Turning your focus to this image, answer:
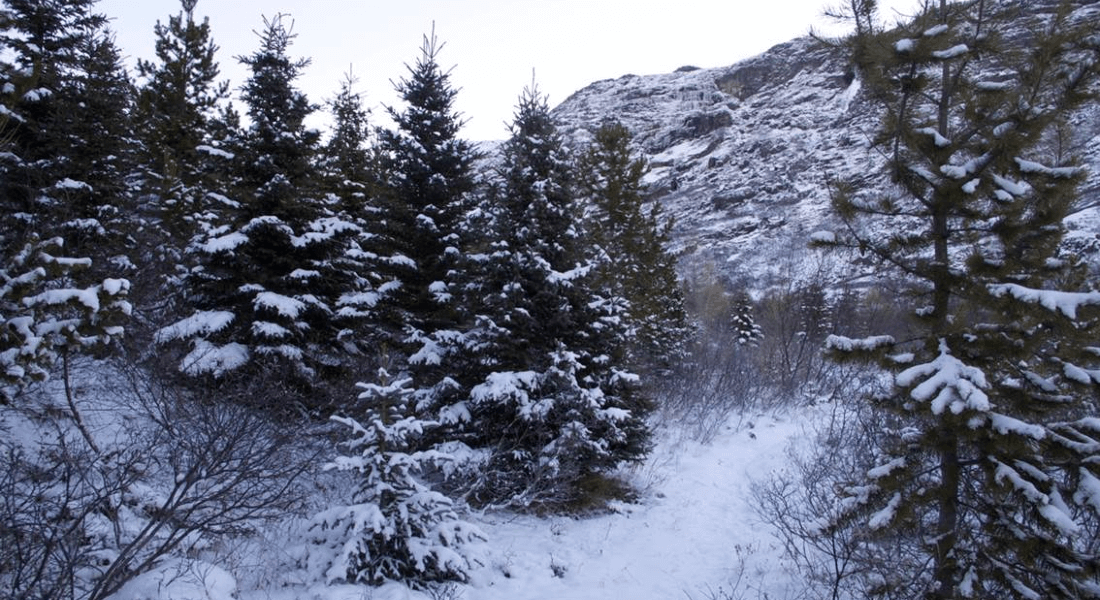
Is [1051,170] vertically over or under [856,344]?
over

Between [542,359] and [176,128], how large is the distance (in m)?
15.1

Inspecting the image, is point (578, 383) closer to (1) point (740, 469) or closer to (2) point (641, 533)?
(2) point (641, 533)

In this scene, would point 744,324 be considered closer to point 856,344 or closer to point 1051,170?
point 856,344

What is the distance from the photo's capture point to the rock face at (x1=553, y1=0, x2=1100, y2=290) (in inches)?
2862

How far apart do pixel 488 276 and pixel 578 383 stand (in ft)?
7.84

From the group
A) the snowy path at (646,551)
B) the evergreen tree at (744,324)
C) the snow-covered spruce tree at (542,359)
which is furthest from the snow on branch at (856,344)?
the evergreen tree at (744,324)

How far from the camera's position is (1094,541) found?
5.04m

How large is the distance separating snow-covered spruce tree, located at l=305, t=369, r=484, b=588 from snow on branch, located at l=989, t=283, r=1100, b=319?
546 cm

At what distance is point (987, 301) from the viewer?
409 cm

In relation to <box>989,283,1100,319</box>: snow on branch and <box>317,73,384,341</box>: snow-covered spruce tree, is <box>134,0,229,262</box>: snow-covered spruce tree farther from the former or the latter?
<box>989,283,1100,319</box>: snow on branch

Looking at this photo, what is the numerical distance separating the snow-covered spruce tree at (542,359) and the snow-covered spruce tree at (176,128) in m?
8.17

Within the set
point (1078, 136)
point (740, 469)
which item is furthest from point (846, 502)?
point (740, 469)

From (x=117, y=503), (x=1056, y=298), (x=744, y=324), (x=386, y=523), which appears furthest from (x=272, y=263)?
(x=744, y=324)

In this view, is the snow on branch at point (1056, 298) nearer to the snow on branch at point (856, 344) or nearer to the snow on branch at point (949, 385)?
the snow on branch at point (949, 385)
